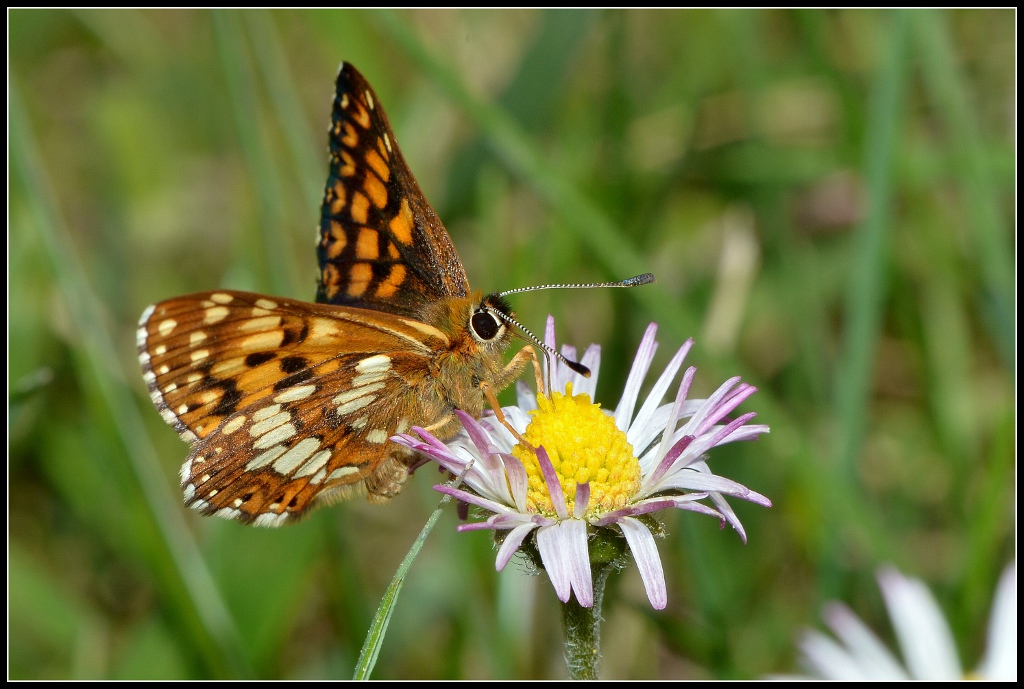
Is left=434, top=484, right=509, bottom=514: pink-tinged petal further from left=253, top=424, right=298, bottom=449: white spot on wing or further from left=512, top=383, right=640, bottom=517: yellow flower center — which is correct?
left=253, top=424, right=298, bottom=449: white spot on wing

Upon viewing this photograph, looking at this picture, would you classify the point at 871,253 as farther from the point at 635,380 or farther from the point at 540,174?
the point at 635,380

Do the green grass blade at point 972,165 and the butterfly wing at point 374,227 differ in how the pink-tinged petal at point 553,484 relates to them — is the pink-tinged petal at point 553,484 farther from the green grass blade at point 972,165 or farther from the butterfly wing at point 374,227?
the green grass blade at point 972,165

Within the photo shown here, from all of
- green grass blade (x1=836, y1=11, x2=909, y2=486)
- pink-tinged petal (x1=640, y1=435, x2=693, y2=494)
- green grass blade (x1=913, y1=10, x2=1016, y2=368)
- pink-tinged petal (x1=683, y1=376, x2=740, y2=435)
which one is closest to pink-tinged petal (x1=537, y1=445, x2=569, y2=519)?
pink-tinged petal (x1=640, y1=435, x2=693, y2=494)

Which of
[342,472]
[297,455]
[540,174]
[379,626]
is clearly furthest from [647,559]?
[540,174]

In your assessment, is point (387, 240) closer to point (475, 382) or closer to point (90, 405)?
point (475, 382)

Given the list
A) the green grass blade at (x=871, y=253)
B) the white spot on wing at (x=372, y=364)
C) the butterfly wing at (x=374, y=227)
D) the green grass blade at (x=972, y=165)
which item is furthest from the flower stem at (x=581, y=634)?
the green grass blade at (x=972, y=165)

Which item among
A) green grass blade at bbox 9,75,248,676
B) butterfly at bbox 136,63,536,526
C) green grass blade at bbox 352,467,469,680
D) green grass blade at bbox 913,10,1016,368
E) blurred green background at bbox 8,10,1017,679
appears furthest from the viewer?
green grass blade at bbox 913,10,1016,368
